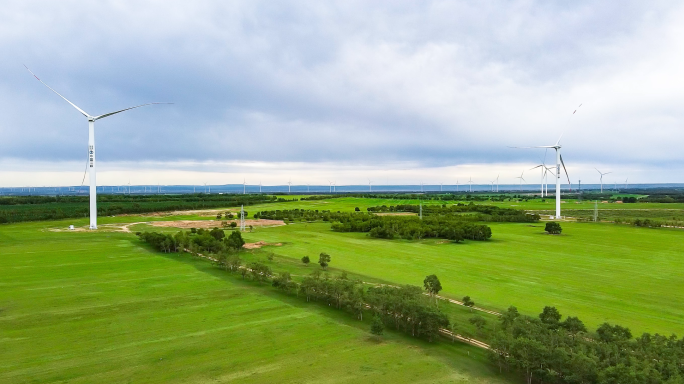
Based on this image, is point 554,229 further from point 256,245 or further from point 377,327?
point 377,327

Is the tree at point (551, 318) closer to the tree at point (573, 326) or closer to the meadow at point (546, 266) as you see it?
the tree at point (573, 326)

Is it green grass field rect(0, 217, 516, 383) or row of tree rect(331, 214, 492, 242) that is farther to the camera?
row of tree rect(331, 214, 492, 242)

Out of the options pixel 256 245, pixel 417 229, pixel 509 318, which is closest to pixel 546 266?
pixel 509 318

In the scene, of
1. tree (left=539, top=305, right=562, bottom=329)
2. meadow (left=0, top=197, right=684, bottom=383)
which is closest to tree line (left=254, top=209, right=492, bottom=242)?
meadow (left=0, top=197, right=684, bottom=383)

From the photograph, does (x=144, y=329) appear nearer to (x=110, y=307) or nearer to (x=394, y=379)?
(x=110, y=307)

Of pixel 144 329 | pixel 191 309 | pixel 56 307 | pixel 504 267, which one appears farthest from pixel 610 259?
pixel 56 307

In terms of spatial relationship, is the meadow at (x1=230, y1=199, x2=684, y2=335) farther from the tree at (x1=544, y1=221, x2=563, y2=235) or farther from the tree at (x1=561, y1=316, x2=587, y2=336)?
the tree at (x1=561, y1=316, x2=587, y2=336)
